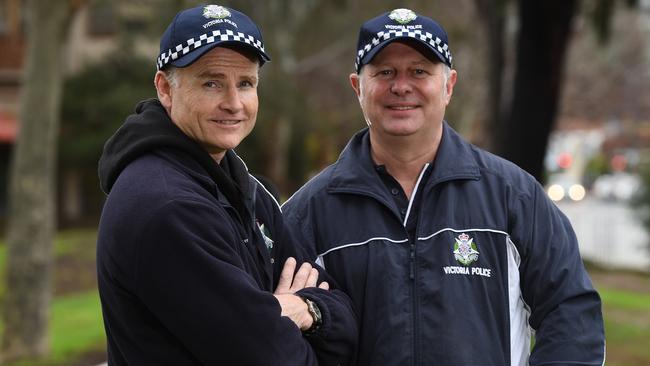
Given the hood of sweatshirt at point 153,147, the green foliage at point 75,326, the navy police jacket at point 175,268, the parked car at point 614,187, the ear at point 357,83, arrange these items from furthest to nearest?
1. the parked car at point 614,187
2. the green foliage at point 75,326
3. the ear at point 357,83
4. the hood of sweatshirt at point 153,147
5. the navy police jacket at point 175,268

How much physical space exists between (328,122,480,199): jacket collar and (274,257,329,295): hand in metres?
0.38

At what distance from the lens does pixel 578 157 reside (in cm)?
4984

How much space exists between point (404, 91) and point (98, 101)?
21.7m

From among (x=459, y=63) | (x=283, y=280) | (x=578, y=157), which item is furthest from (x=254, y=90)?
(x=578, y=157)

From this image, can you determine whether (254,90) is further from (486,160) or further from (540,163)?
(540,163)

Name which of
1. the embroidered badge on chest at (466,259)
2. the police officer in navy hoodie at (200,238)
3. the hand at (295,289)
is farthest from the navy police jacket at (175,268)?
the embroidered badge on chest at (466,259)

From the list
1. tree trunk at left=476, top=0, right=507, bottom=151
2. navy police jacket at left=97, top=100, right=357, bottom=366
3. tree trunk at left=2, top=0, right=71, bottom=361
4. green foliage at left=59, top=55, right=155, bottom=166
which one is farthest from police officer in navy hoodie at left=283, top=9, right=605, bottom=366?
green foliage at left=59, top=55, right=155, bottom=166

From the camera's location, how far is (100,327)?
34.2ft

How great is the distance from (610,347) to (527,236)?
19.8 ft

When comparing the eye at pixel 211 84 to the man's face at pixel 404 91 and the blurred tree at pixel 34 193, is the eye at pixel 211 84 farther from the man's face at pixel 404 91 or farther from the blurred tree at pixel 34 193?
the blurred tree at pixel 34 193

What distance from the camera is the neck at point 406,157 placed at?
316 cm

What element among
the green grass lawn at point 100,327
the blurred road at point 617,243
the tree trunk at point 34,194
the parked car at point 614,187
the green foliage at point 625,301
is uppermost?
the tree trunk at point 34,194

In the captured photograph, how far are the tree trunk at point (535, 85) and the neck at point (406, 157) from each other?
6264 millimetres

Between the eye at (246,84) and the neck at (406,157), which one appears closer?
the eye at (246,84)
